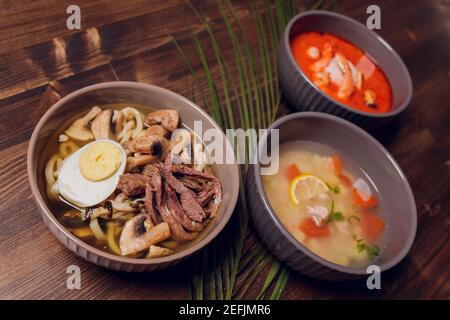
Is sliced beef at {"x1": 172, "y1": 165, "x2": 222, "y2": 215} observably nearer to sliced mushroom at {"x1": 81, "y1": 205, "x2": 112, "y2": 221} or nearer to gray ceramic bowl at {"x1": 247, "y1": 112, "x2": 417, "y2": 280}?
gray ceramic bowl at {"x1": 247, "y1": 112, "x2": 417, "y2": 280}

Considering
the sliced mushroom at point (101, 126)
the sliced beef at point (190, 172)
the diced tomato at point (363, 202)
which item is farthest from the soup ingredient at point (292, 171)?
the sliced mushroom at point (101, 126)

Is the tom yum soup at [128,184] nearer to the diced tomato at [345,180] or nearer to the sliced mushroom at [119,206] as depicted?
the sliced mushroom at [119,206]

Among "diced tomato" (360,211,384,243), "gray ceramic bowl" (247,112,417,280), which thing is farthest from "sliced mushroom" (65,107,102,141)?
"diced tomato" (360,211,384,243)

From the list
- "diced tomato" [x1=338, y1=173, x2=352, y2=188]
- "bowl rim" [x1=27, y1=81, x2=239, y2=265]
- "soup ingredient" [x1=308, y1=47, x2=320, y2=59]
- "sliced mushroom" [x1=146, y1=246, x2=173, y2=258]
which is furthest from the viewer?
"soup ingredient" [x1=308, y1=47, x2=320, y2=59]

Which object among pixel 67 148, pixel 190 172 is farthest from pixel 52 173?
pixel 190 172

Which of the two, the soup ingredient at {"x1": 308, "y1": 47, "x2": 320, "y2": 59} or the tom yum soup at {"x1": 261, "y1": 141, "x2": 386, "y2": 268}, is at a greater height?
the soup ingredient at {"x1": 308, "y1": 47, "x2": 320, "y2": 59}
